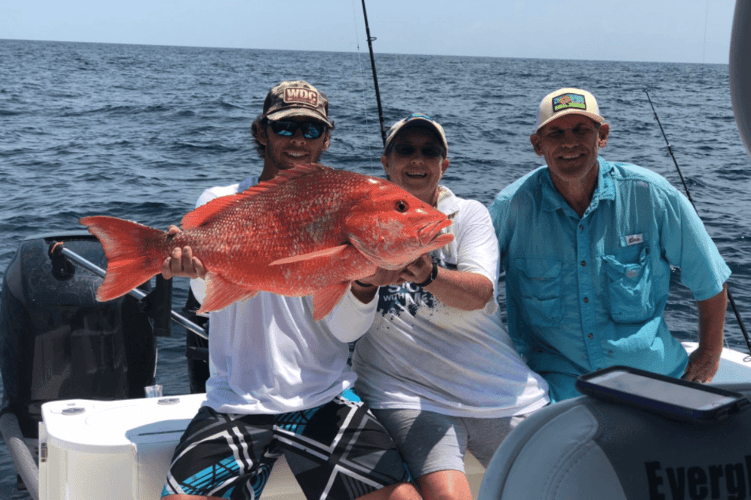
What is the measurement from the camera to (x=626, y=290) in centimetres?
316

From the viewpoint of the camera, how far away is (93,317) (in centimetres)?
393

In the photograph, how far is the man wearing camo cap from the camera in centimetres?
248

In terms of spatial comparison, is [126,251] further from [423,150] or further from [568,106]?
[568,106]

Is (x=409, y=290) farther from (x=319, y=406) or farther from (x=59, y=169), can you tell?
(x=59, y=169)

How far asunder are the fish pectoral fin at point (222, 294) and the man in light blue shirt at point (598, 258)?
1543 millimetres

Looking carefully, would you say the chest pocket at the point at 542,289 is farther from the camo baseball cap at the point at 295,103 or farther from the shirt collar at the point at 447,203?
the camo baseball cap at the point at 295,103

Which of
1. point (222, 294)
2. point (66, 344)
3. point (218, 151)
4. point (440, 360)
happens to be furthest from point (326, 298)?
point (218, 151)

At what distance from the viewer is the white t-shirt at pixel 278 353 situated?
8.50ft

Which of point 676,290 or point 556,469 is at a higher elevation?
point 556,469

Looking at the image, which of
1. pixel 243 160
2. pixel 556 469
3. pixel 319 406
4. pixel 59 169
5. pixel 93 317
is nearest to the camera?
pixel 556 469

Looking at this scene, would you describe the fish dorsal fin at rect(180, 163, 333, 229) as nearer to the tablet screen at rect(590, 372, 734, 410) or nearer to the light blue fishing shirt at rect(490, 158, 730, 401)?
the tablet screen at rect(590, 372, 734, 410)


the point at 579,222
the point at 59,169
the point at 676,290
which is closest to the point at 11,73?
the point at 59,169

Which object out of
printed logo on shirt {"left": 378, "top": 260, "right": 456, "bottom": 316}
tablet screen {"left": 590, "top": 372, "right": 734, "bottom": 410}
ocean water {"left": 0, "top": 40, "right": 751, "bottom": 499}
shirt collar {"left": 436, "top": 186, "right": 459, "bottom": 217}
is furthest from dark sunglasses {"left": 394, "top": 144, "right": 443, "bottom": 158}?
ocean water {"left": 0, "top": 40, "right": 751, "bottom": 499}

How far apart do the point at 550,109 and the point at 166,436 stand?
210cm
